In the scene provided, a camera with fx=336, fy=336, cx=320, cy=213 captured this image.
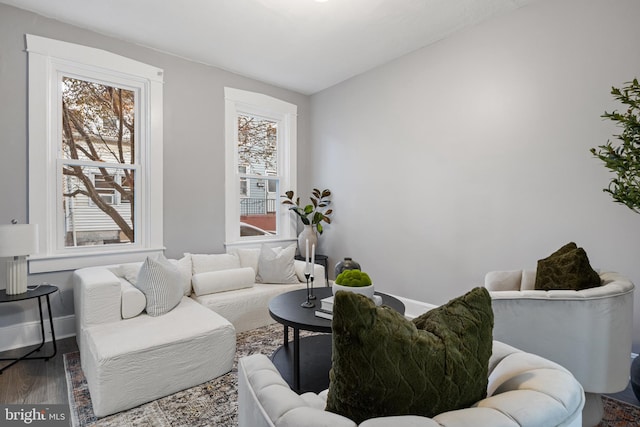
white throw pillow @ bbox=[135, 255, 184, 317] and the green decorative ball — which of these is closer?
the green decorative ball

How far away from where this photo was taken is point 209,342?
225cm

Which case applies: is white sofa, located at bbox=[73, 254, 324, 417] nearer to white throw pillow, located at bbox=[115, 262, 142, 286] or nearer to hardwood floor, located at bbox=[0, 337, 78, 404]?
white throw pillow, located at bbox=[115, 262, 142, 286]

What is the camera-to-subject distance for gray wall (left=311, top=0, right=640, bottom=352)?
2.39 m

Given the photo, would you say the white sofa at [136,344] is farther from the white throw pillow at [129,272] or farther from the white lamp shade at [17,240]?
the white lamp shade at [17,240]

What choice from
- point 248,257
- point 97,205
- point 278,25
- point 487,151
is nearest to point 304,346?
point 248,257

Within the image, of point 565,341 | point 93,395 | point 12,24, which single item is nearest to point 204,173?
point 12,24

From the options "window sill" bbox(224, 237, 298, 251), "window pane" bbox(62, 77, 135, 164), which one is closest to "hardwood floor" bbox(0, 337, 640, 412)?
"window pane" bbox(62, 77, 135, 164)

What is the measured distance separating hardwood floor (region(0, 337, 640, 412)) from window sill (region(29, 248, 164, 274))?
0.70 meters

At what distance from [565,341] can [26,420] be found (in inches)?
112

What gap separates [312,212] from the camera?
448 centimetres

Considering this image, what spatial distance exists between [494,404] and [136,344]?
198cm

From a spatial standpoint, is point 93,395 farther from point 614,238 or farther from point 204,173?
point 614,238

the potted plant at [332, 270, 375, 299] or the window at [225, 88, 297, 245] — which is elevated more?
the window at [225, 88, 297, 245]

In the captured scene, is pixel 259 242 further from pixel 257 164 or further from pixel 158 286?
pixel 158 286
